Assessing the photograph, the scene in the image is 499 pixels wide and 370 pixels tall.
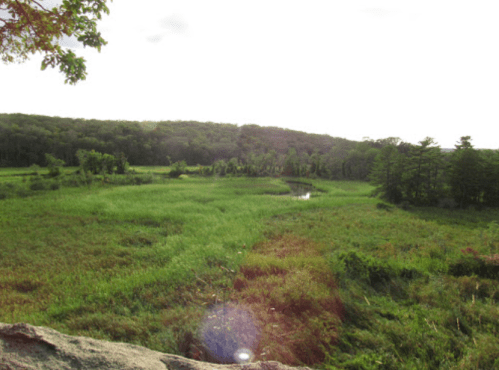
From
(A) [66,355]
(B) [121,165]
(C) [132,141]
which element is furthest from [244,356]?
(C) [132,141]

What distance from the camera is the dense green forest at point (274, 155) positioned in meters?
17.9

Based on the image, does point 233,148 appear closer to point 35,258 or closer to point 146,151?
point 146,151

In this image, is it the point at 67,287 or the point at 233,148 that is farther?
the point at 233,148

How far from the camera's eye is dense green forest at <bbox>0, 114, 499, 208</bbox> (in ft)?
58.7

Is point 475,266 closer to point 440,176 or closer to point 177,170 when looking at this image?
point 440,176

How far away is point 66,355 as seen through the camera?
1763 mm

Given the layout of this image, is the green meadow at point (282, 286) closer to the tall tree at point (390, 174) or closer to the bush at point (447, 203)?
the bush at point (447, 203)

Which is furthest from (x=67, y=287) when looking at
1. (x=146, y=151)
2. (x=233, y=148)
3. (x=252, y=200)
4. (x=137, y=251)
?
(x=233, y=148)

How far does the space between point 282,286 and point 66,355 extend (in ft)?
14.3

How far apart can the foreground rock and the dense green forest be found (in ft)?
71.2

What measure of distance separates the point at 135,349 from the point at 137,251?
712cm

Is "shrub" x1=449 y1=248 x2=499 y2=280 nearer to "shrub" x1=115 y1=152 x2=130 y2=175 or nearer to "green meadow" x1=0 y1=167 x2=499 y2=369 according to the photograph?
"green meadow" x1=0 y1=167 x2=499 y2=369

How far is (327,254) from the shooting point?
7.65 meters

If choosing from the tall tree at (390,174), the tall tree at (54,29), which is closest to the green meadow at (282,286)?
the tall tree at (54,29)
